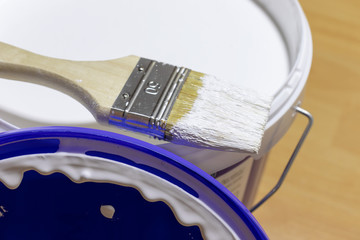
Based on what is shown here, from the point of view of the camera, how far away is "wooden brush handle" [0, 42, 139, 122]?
0.42 m

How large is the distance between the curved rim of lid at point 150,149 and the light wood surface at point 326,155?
524 mm

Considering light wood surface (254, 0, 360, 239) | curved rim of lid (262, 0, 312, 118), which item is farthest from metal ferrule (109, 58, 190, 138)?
light wood surface (254, 0, 360, 239)

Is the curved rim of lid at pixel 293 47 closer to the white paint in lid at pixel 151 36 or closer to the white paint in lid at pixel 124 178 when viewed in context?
the white paint in lid at pixel 151 36

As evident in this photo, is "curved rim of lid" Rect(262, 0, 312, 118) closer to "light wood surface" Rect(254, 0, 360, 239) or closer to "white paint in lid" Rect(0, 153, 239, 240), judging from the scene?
"white paint in lid" Rect(0, 153, 239, 240)

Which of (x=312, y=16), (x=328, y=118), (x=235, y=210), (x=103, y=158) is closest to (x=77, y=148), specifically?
(x=103, y=158)

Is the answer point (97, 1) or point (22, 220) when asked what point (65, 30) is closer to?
point (97, 1)

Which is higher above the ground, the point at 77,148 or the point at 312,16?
the point at 312,16

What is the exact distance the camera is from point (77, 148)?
0.40 m

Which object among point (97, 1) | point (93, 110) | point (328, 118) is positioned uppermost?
point (97, 1)

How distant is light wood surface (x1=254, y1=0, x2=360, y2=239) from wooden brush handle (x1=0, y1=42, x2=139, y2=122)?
0.57m

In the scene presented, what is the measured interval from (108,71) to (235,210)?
0.54ft

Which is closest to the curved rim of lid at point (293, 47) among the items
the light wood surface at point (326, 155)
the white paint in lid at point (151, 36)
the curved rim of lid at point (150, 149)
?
the white paint in lid at point (151, 36)

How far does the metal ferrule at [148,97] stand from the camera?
401 millimetres

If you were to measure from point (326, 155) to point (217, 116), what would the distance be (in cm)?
65
